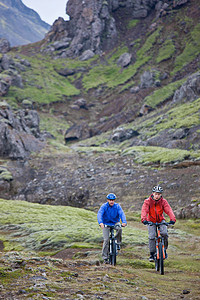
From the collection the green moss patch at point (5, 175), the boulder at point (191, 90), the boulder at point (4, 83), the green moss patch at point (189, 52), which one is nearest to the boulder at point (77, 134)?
the boulder at point (191, 90)

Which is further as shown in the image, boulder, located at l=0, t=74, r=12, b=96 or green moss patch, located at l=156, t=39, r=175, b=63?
green moss patch, located at l=156, t=39, r=175, b=63

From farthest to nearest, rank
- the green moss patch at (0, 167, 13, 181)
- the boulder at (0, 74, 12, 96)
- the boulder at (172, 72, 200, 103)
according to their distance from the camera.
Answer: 1. the boulder at (0, 74, 12, 96)
2. the boulder at (172, 72, 200, 103)
3. the green moss patch at (0, 167, 13, 181)

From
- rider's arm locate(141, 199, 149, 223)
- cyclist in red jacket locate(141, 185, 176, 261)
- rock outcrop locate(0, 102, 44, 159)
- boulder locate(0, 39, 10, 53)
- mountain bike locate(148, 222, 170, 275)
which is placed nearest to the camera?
mountain bike locate(148, 222, 170, 275)

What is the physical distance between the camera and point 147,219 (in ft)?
34.9

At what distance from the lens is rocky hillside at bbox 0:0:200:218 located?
119ft

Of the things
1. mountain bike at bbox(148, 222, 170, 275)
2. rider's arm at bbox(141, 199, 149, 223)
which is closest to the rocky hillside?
mountain bike at bbox(148, 222, 170, 275)

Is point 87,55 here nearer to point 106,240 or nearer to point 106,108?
point 106,108

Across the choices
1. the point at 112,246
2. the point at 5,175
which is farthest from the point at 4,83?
the point at 112,246

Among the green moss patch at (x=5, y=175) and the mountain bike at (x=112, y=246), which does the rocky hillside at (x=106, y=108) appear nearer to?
the green moss patch at (x=5, y=175)

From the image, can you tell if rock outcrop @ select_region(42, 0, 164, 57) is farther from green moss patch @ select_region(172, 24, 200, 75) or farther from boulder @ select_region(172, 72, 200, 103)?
boulder @ select_region(172, 72, 200, 103)

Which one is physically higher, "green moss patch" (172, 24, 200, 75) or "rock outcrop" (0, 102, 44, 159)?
"green moss patch" (172, 24, 200, 75)

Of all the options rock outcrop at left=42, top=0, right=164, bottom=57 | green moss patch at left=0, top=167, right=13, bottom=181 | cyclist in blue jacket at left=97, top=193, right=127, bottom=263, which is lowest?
cyclist in blue jacket at left=97, top=193, right=127, bottom=263

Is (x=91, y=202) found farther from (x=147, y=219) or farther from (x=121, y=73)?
(x=121, y=73)

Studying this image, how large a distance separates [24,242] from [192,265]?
10.7 metres
